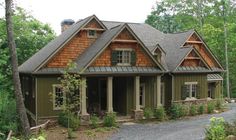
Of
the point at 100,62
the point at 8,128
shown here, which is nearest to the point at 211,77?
the point at 100,62

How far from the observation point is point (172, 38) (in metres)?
30.2

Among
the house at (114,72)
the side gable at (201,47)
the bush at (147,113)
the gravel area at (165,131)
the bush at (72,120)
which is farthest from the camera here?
the side gable at (201,47)

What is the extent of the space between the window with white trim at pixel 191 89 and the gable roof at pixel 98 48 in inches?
146

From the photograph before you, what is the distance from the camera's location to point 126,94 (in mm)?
23172

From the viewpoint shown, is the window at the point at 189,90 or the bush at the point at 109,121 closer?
the bush at the point at 109,121

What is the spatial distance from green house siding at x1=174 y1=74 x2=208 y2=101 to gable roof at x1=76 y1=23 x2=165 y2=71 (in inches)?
101

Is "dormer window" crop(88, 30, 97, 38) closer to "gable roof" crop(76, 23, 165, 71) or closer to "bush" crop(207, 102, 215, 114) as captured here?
"gable roof" crop(76, 23, 165, 71)

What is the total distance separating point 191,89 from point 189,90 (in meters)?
0.23

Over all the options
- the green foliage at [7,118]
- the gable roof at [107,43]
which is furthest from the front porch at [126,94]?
the green foliage at [7,118]

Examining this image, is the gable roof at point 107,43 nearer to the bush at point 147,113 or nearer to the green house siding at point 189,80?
the green house siding at point 189,80

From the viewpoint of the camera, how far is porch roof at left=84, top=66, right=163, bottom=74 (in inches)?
813

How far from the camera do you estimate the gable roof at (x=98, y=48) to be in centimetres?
2064

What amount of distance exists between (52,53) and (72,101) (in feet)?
11.4

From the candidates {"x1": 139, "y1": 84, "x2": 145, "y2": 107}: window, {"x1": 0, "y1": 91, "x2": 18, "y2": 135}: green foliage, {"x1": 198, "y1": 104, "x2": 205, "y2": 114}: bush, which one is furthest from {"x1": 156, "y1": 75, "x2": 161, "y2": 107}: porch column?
{"x1": 0, "y1": 91, "x2": 18, "y2": 135}: green foliage
